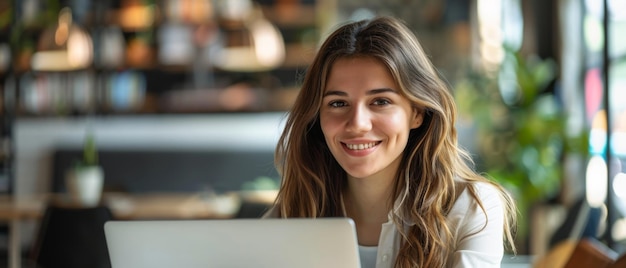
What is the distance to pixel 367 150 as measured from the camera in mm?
2084

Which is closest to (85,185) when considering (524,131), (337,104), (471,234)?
(524,131)

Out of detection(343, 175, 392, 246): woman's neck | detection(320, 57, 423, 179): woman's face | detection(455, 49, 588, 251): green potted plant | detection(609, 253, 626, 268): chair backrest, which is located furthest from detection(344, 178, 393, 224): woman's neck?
detection(455, 49, 588, 251): green potted plant

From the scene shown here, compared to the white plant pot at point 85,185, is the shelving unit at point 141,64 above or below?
above

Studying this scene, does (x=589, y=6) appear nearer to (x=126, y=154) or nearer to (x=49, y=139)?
(x=126, y=154)

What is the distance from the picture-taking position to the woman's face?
207 centimetres

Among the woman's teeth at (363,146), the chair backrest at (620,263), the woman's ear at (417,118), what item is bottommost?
the chair backrest at (620,263)

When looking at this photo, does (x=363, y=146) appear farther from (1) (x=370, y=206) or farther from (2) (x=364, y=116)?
(1) (x=370, y=206)

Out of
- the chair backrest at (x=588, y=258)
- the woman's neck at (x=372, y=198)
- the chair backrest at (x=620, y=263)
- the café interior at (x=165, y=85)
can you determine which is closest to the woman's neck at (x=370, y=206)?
the woman's neck at (x=372, y=198)

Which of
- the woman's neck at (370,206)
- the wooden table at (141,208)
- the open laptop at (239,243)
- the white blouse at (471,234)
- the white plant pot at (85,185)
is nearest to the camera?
the open laptop at (239,243)

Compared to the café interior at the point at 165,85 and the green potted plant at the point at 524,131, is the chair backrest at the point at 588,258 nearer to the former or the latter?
the green potted plant at the point at 524,131

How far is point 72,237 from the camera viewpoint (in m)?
4.78

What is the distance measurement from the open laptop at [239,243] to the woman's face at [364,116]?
46 cm

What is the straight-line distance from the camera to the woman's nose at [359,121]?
2.05 meters

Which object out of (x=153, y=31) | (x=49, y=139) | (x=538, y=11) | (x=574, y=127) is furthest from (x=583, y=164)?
(x=49, y=139)
